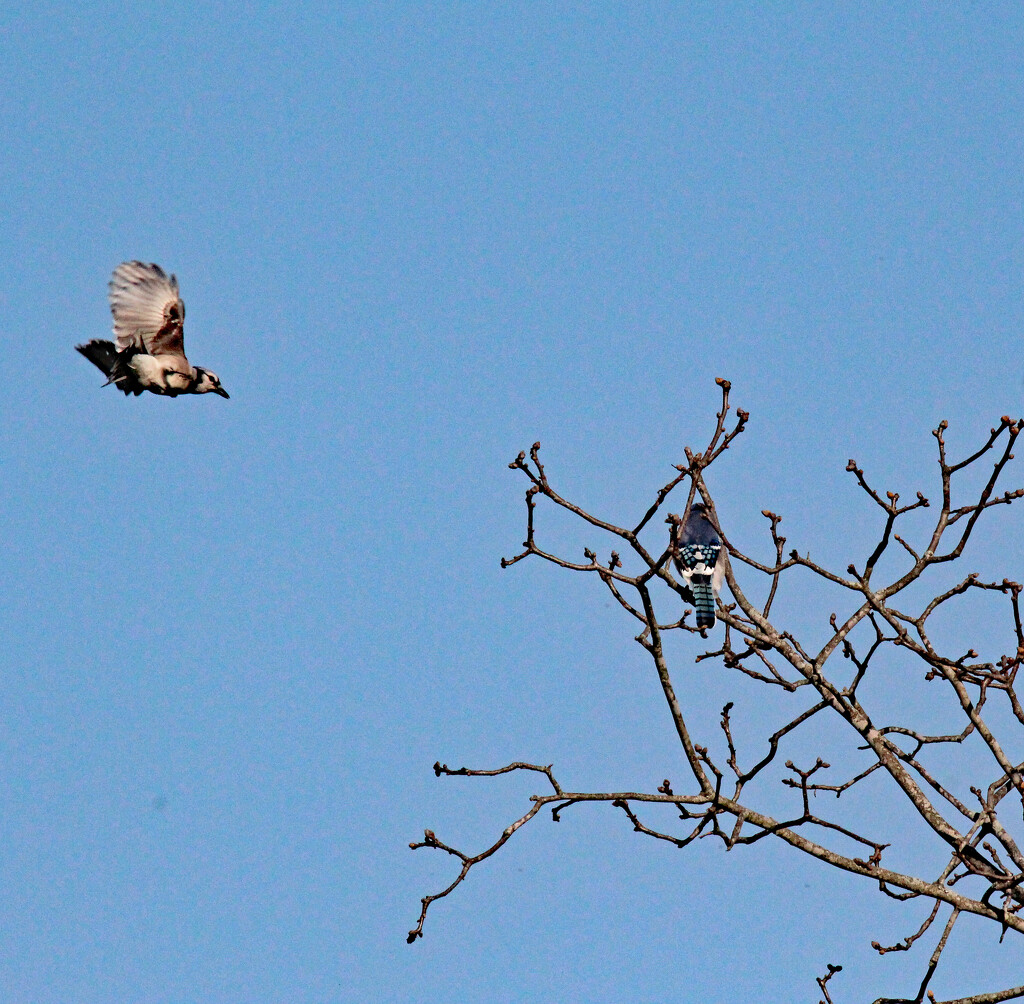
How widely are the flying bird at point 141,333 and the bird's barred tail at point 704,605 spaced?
5.30 metres

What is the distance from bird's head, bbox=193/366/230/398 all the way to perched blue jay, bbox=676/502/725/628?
4.77 meters

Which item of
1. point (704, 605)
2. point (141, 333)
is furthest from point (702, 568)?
point (141, 333)

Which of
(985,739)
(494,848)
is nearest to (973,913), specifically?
(985,739)

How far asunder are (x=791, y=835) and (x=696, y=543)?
2815mm

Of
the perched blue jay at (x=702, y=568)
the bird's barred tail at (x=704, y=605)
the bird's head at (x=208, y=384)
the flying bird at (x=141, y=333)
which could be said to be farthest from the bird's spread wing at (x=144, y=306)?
the bird's barred tail at (x=704, y=605)

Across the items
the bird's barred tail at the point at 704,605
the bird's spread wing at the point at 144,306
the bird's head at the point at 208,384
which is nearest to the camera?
the bird's barred tail at the point at 704,605

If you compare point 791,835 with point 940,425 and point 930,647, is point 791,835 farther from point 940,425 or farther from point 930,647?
point 940,425

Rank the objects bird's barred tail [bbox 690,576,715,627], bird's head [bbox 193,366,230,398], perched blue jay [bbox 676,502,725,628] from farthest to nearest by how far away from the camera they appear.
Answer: bird's head [bbox 193,366,230,398] → perched blue jay [bbox 676,502,725,628] → bird's barred tail [bbox 690,576,715,627]

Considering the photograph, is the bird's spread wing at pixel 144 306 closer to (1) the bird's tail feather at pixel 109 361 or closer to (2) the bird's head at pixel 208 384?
(1) the bird's tail feather at pixel 109 361

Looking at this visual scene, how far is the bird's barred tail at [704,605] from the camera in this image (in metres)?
6.60

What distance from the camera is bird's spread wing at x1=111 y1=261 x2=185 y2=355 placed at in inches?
395

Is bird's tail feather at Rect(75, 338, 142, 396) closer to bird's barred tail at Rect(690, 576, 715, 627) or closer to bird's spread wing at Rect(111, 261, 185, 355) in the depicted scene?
bird's spread wing at Rect(111, 261, 185, 355)

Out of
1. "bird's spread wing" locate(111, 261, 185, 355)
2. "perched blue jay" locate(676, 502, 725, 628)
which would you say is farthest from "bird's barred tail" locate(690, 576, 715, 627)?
"bird's spread wing" locate(111, 261, 185, 355)

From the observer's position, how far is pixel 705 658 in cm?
614
